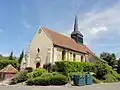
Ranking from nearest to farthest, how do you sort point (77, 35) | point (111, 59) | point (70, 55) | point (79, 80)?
1. point (79, 80)
2. point (70, 55)
3. point (77, 35)
4. point (111, 59)

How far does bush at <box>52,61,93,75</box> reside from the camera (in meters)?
29.4

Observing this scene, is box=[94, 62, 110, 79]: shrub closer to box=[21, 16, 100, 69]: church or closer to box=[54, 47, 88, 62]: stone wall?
box=[54, 47, 88, 62]: stone wall

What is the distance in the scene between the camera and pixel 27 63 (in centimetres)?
3700

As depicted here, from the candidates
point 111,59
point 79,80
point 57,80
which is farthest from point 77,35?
point 57,80

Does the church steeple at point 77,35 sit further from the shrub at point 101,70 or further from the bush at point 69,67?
the shrub at point 101,70

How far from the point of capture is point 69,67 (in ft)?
98.0

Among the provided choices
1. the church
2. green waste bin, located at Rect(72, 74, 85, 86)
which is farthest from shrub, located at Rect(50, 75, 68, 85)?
the church

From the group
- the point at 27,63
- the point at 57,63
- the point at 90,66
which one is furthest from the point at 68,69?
the point at 27,63

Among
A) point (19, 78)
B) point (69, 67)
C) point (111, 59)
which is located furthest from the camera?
point (111, 59)

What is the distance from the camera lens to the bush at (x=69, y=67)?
29372 mm

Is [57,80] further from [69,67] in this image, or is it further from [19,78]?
[69,67]

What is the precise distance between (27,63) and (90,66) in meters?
12.7

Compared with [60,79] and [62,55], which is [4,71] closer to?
[62,55]

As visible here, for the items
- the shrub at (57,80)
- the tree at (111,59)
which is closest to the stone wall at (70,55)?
the shrub at (57,80)
